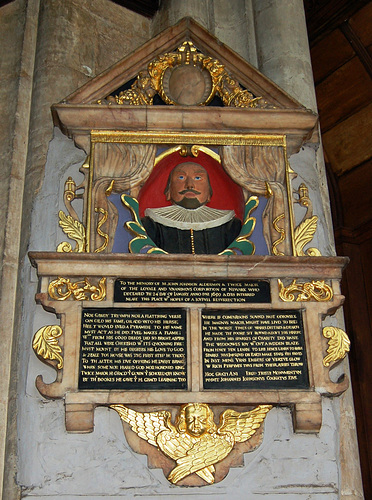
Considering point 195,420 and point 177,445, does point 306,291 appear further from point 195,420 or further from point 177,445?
point 177,445

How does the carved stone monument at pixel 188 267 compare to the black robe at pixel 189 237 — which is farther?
the black robe at pixel 189 237

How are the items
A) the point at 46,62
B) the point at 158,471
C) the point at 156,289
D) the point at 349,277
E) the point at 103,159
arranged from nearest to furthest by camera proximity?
the point at 158,471 < the point at 156,289 < the point at 103,159 < the point at 46,62 < the point at 349,277

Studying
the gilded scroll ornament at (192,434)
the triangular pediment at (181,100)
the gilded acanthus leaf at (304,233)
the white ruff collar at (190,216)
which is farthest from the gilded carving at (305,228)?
the gilded scroll ornament at (192,434)

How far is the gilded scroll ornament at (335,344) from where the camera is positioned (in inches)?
176

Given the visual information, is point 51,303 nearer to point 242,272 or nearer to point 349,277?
point 242,272

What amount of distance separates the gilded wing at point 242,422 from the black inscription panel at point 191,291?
2.19 feet

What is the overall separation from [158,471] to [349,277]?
480 centimetres

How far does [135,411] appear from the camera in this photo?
4277 millimetres

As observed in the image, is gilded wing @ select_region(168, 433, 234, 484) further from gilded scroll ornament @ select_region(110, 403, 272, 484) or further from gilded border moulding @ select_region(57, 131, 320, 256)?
gilded border moulding @ select_region(57, 131, 320, 256)

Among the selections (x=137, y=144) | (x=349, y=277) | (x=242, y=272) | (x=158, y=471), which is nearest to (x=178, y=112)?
(x=137, y=144)

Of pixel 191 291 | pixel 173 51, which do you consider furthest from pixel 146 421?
pixel 173 51

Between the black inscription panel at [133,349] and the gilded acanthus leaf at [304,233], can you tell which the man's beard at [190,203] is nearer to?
the gilded acanthus leaf at [304,233]

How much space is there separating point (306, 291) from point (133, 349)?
114 centimetres

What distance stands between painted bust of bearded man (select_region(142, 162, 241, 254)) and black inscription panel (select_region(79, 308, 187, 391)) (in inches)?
23.8
